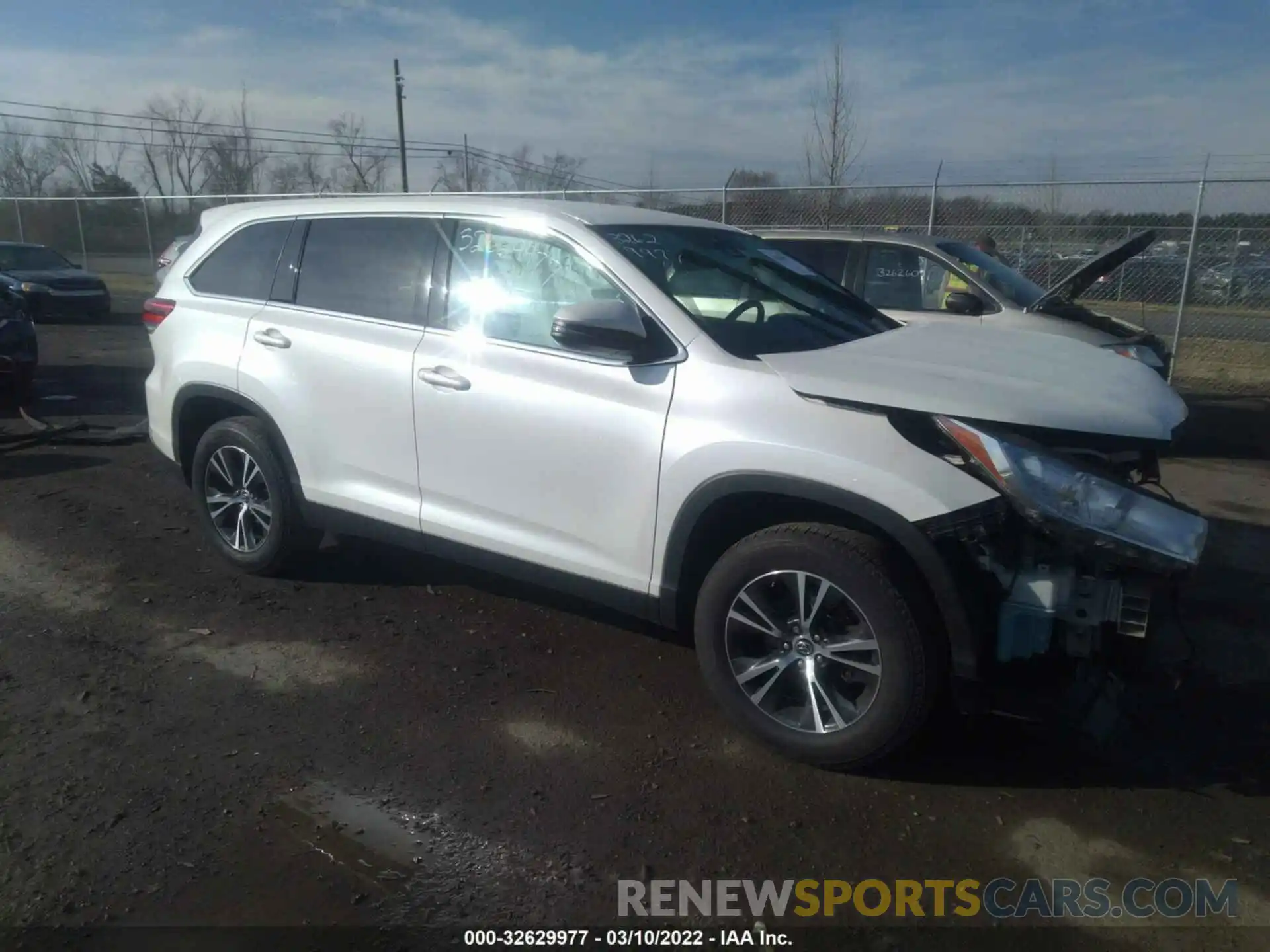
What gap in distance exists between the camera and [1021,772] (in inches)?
136

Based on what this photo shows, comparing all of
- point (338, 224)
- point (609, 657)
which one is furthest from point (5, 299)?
point (609, 657)

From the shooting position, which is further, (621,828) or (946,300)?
(946,300)

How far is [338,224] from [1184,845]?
431cm

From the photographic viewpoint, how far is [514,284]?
4125mm

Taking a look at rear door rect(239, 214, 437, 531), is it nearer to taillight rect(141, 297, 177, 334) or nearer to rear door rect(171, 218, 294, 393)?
rear door rect(171, 218, 294, 393)

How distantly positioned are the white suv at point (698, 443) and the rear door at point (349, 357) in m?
0.01

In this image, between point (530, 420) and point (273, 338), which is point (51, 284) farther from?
point (530, 420)

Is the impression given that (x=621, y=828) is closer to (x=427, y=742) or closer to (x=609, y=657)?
(x=427, y=742)

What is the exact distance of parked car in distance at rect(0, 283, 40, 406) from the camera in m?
9.25

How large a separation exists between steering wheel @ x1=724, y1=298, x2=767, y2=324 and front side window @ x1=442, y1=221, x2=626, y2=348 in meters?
0.46

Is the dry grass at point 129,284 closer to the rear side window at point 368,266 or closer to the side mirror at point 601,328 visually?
the rear side window at point 368,266

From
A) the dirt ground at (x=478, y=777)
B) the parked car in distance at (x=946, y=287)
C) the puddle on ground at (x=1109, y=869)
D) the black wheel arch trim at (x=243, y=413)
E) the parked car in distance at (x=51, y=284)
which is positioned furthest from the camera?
the parked car in distance at (x=51, y=284)

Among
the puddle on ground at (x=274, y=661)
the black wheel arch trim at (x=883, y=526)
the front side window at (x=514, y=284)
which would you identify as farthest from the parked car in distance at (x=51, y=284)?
the black wheel arch trim at (x=883, y=526)

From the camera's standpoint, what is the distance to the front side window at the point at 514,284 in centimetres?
395
